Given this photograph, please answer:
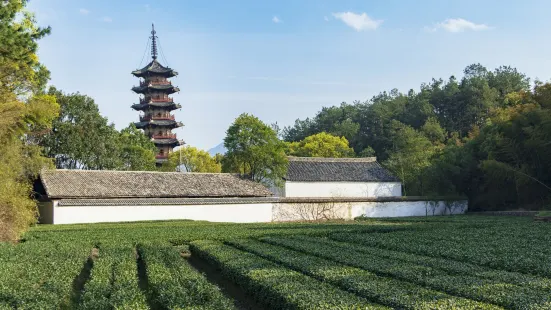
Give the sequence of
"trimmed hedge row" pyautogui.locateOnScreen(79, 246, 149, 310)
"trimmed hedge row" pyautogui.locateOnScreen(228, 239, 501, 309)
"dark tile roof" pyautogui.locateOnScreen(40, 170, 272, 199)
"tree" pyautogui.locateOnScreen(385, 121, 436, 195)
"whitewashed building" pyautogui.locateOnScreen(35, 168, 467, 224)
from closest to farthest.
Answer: "trimmed hedge row" pyautogui.locateOnScreen(228, 239, 501, 309)
"trimmed hedge row" pyautogui.locateOnScreen(79, 246, 149, 310)
"whitewashed building" pyautogui.locateOnScreen(35, 168, 467, 224)
"dark tile roof" pyautogui.locateOnScreen(40, 170, 272, 199)
"tree" pyautogui.locateOnScreen(385, 121, 436, 195)

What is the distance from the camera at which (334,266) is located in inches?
489

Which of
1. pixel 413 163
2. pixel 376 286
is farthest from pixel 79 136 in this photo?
pixel 376 286

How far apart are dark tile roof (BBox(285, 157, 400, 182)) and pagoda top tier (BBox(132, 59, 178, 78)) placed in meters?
23.5

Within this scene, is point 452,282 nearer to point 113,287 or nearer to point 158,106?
point 113,287

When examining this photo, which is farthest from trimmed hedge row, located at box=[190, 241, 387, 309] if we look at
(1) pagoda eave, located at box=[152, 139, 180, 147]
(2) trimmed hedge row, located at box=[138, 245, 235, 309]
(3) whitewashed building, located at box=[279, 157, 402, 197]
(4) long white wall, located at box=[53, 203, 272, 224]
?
(1) pagoda eave, located at box=[152, 139, 180, 147]

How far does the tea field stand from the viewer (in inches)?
348

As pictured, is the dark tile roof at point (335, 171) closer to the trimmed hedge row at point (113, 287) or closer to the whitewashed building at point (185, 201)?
the whitewashed building at point (185, 201)

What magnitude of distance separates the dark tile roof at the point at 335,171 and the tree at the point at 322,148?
1057 cm

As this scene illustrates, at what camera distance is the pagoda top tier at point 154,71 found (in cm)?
6108

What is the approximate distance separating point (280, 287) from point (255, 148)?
3078 cm

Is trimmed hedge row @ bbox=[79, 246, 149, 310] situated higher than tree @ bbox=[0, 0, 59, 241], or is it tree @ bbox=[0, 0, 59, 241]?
tree @ bbox=[0, 0, 59, 241]

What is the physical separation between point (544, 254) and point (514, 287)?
5389 mm

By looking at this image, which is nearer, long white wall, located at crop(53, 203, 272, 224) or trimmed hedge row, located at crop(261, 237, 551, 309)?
trimmed hedge row, located at crop(261, 237, 551, 309)

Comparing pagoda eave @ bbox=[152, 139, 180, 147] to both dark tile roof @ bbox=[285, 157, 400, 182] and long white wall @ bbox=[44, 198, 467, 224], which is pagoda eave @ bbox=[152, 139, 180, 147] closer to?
dark tile roof @ bbox=[285, 157, 400, 182]
